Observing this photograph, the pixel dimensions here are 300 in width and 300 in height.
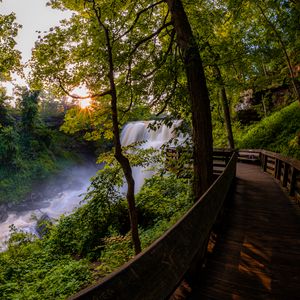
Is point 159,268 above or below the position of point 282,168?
above

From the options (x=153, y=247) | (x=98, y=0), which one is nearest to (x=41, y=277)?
(x=153, y=247)

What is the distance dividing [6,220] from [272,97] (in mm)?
28729

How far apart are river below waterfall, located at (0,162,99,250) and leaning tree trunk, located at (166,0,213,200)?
1639 cm

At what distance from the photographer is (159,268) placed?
1.82 m

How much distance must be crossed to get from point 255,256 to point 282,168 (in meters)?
7.96

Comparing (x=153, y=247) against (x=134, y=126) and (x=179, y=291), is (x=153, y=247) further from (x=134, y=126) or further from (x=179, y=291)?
(x=134, y=126)

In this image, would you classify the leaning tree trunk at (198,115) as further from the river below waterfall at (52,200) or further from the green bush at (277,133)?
the river below waterfall at (52,200)

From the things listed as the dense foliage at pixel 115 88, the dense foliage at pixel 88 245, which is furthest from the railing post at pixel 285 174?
the dense foliage at pixel 88 245

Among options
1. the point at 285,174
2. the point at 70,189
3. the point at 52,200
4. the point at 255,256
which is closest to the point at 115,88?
the point at 255,256

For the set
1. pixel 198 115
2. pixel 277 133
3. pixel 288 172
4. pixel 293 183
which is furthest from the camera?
pixel 277 133

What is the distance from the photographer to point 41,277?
7.16m

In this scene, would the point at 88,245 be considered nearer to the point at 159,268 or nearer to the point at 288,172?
the point at 159,268

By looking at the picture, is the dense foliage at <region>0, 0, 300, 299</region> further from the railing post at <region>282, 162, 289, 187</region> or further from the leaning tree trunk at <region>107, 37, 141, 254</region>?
the railing post at <region>282, 162, 289, 187</region>

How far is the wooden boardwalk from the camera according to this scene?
3023mm
